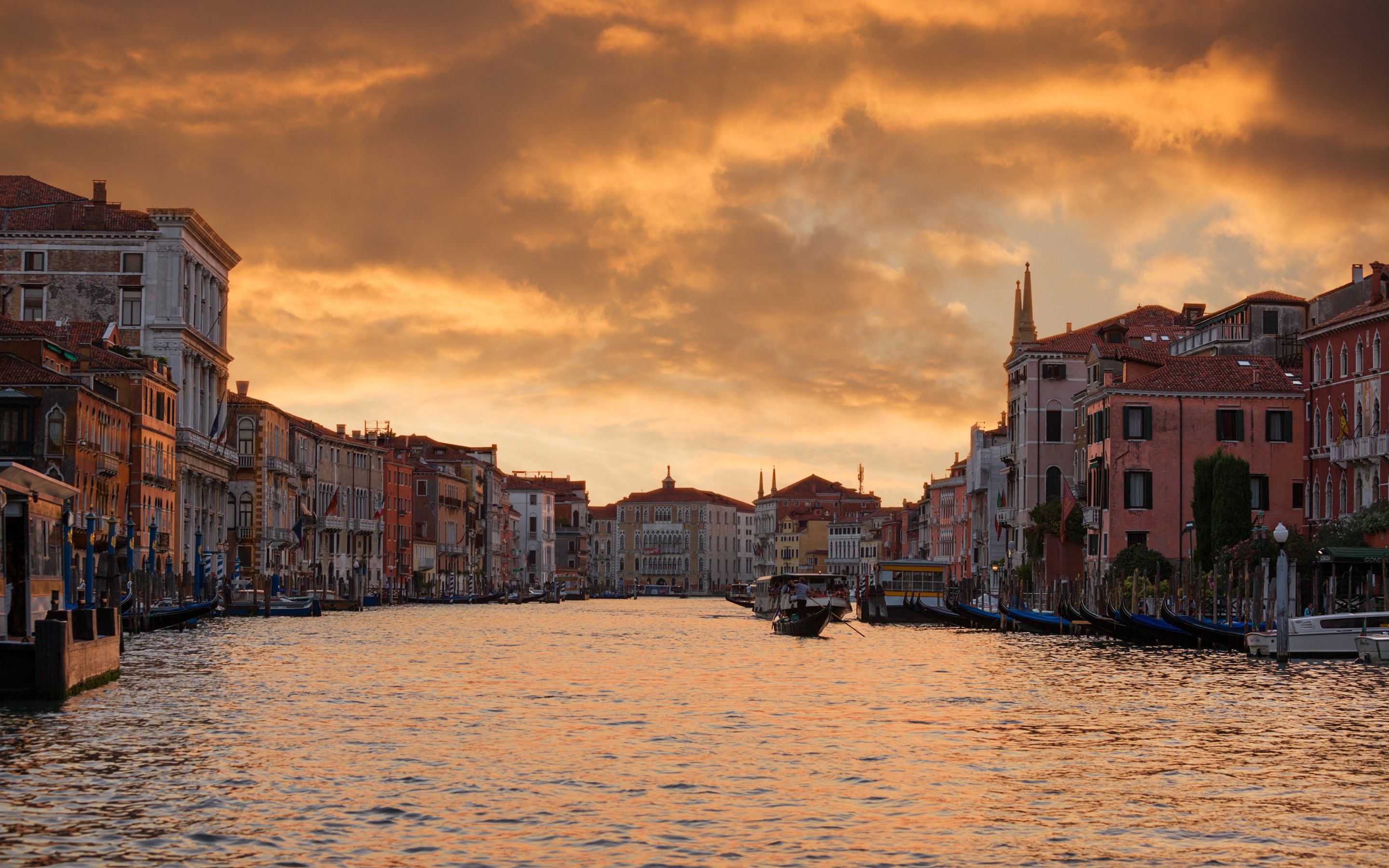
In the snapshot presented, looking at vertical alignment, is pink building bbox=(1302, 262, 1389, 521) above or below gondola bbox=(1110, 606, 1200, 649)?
above

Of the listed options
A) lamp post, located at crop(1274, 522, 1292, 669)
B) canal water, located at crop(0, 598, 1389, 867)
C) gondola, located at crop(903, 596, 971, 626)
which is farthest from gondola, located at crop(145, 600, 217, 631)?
lamp post, located at crop(1274, 522, 1292, 669)

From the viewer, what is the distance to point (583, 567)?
19062 centimetres

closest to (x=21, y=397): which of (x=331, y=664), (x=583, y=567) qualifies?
(x=331, y=664)

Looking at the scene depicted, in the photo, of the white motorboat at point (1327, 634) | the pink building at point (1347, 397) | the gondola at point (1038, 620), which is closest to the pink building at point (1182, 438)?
the gondola at point (1038, 620)

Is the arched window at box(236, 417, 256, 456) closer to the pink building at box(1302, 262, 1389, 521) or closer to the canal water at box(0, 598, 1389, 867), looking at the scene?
the pink building at box(1302, 262, 1389, 521)

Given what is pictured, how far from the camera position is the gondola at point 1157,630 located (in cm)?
4550

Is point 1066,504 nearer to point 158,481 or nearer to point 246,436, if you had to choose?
point 158,481

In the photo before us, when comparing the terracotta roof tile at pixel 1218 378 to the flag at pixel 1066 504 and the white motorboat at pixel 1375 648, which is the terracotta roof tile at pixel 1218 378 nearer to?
the flag at pixel 1066 504

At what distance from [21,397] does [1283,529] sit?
3525 centimetres

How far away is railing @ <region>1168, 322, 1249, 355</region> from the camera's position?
215 feet

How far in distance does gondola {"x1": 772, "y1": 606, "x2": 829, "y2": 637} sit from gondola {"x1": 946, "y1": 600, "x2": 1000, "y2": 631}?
1043 cm

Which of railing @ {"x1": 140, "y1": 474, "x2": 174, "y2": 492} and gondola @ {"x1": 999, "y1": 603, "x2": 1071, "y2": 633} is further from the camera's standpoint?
railing @ {"x1": 140, "y1": 474, "x2": 174, "y2": 492}

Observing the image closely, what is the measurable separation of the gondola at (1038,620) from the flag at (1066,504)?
301 inches

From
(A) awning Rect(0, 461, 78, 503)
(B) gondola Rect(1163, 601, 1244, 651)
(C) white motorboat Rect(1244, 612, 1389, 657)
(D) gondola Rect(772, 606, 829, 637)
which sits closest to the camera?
(A) awning Rect(0, 461, 78, 503)
